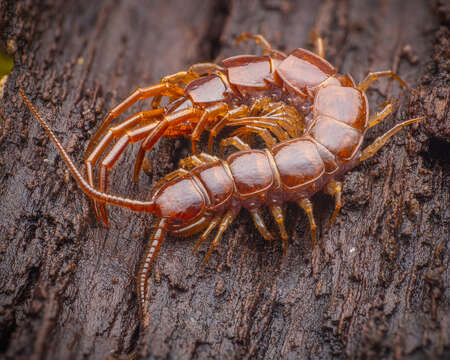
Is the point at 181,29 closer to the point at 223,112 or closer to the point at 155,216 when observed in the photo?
the point at 223,112

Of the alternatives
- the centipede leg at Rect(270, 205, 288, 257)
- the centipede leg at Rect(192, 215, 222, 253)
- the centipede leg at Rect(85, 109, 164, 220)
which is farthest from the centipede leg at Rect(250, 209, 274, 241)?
the centipede leg at Rect(85, 109, 164, 220)

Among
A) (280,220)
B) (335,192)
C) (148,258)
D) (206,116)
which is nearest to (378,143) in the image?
(335,192)

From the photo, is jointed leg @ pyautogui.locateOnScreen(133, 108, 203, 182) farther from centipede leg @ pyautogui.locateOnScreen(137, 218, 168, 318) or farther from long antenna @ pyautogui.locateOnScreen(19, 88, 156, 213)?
centipede leg @ pyautogui.locateOnScreen(137, 218, 168, 318)

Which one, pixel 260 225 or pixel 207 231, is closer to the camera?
pixel 207 231

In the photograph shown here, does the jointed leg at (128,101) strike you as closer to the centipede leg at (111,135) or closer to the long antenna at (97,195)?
the centipede leg at (111,135)

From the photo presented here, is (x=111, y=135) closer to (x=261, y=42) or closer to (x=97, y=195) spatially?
(x=97, y=195)

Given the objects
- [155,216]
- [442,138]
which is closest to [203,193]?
[155,216]
